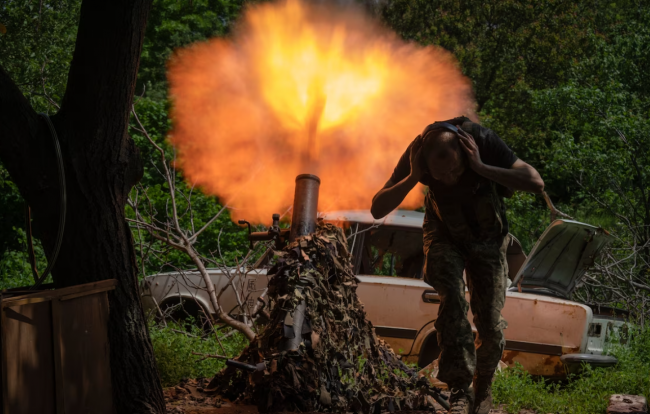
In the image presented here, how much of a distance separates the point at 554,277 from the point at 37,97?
798cm

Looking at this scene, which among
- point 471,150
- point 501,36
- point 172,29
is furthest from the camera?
point 172,29

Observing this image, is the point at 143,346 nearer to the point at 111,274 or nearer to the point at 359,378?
the point at 111,274

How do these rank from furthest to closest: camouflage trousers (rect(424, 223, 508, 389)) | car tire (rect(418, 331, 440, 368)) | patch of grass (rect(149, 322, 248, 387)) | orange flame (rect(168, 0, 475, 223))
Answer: orange flame (rect(168, 0, 475, 223)) < car tire (rect(418, 331, 440, 368)) < patch of grass (rect(149, 322, 248, 387)) < camouflage trousers (rect(424, 223, 508, 389))

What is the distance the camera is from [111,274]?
14.0 feet

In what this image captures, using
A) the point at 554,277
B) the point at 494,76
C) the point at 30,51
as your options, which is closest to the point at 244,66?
the point at 554,277

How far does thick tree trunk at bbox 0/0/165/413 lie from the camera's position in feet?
13.6

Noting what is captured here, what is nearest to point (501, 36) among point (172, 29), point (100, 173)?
point (172, 29)

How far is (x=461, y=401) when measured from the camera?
4.72m

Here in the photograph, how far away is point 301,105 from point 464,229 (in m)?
3.04

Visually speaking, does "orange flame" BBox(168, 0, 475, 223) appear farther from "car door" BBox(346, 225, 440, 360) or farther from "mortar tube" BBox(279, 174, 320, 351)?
"mortar tube" BBox(279, 174, 320, 351)

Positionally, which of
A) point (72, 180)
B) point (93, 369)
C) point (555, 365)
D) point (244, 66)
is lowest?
point (555, 365)

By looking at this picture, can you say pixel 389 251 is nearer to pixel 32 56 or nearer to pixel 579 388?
pixel 579 388

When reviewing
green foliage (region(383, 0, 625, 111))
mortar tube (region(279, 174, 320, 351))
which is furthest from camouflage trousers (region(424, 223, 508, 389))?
green foliage (region(383, 0, 625, 111))

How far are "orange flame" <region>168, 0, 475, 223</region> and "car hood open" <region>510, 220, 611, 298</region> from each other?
2219 mm
